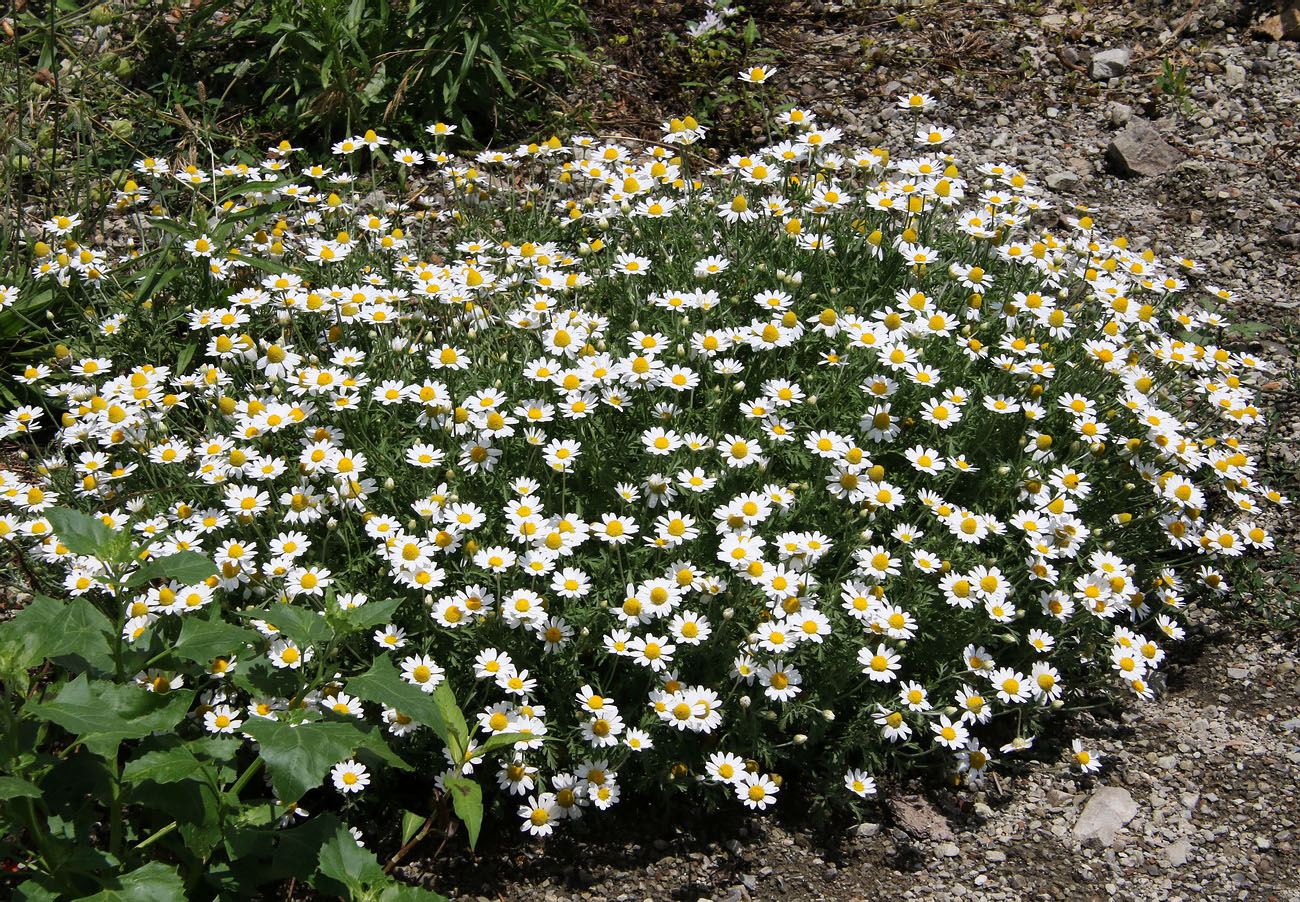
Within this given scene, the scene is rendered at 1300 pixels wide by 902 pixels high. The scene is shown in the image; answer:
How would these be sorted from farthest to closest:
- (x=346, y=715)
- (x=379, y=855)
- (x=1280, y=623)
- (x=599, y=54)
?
(x=599, y=54), (x=1280, y=623), (x=379, y=855), (x=346, y=715)

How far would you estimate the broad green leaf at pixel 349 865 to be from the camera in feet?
7.78

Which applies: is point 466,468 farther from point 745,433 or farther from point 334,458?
point 745,433

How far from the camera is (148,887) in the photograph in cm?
228

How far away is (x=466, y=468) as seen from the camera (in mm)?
3459

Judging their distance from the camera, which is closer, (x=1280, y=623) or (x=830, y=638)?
(x=830, y=638)

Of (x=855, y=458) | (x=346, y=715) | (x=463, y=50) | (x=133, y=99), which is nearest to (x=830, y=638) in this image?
(x=855, y=458)

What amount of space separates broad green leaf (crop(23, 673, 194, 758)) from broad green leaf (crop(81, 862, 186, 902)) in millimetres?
288

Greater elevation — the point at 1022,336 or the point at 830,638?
the point at 1022,336

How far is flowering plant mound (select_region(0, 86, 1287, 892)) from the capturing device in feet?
9.55

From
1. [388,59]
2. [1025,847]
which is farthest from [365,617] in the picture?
[388,59]

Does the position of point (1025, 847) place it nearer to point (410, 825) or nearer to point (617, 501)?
point (617, 501)

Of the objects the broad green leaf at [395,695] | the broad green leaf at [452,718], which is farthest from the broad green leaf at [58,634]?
the broad green leaf at [452,718]

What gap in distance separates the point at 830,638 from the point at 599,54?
186 inches

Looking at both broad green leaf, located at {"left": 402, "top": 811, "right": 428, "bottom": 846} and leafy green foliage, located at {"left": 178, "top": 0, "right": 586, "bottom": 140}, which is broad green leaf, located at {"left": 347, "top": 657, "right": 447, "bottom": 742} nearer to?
broad green leaf, located at {"left": 402, "top": 811, "right": 428, "bottom": 846}
